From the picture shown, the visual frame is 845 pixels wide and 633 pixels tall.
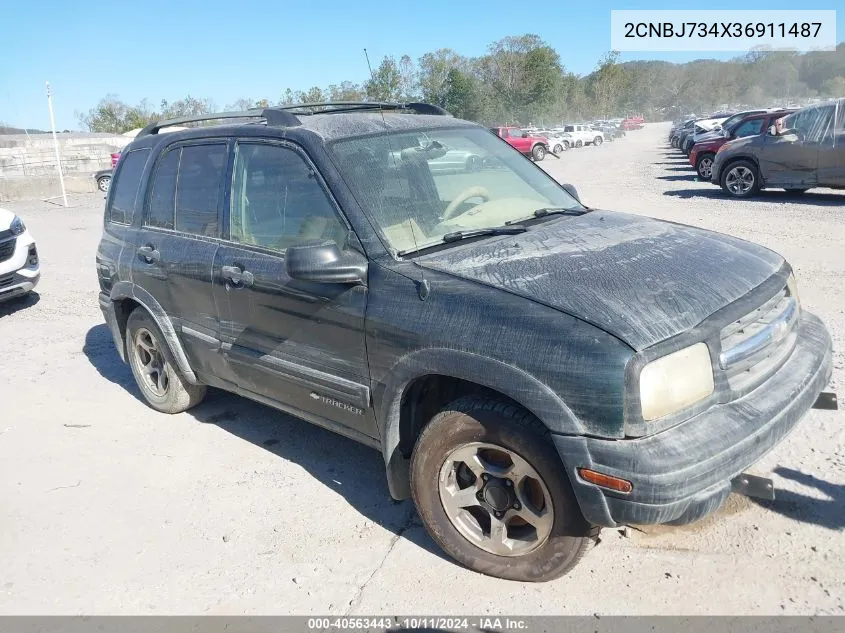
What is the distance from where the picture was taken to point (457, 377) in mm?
2656

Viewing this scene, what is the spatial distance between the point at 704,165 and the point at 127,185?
15754 mm

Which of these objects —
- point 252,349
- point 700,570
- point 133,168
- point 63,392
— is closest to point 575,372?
point 700,570

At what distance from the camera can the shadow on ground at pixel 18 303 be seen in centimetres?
817

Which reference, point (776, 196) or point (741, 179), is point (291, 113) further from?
point (776, 196)

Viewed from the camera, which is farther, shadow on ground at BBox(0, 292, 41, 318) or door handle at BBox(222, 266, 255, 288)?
shadow on ground at BBox(0, 292, 41, 318)

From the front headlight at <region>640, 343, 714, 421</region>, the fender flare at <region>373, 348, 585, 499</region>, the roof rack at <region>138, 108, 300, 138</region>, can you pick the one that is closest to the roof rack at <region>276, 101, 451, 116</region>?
the roof rack at <region>138, 108, 300, 138</region>

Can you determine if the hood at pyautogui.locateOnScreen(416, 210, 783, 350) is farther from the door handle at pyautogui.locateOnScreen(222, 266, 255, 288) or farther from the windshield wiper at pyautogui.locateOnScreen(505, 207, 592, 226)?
the door handle at pyautogui.locateOnScreen(222, 266, 255, 288)

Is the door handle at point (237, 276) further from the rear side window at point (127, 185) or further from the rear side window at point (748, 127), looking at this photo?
the rear side window at point (748, 127)

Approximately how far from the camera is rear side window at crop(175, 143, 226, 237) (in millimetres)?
3867

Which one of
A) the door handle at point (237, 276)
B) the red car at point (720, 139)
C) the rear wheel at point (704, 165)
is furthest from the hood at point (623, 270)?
the rear wheel at point (704, 165)

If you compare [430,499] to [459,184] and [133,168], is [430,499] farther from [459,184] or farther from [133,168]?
[133,168]

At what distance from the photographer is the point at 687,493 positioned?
7.59 feet

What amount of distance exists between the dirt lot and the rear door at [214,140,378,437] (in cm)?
57

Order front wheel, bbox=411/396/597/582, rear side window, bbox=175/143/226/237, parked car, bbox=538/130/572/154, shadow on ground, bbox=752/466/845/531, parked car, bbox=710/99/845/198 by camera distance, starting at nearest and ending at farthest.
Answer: front wheel, bbox=411/396/597/582 < shadow on ground, bbox=752/466/845/531 < rear side window, bbox=175/143/226/237 < parked car, bbox=710/99/845/198 < parked car, bbox=538/130/572/154
